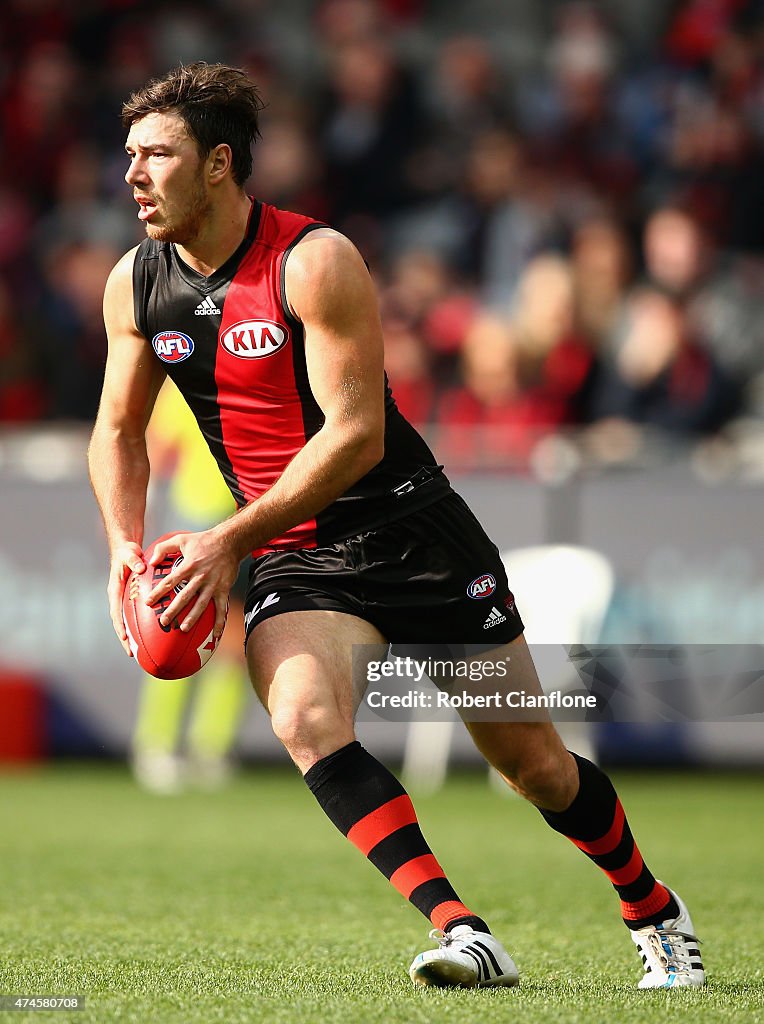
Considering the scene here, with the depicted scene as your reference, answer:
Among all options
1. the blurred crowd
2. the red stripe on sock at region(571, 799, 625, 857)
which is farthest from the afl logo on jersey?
the blurred crowd

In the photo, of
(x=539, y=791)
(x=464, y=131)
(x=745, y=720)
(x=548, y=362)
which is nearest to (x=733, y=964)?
(x=539, y=791)

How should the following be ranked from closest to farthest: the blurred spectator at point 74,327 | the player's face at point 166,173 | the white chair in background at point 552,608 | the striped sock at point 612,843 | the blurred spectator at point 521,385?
the player's face at point 166,173 → the striped sock at point 612,843 → the white chair in background at point 552,608 → the blurred spectator at point 521,385 → the blurred spectator at point 74,327

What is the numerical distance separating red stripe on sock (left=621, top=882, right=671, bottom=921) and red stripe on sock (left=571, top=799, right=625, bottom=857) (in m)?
0.18

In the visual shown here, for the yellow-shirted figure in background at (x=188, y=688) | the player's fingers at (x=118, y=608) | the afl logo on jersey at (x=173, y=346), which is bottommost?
the yellow-shirted figure in background at (x=188, y=688)

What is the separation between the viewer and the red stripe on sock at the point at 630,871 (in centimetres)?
455

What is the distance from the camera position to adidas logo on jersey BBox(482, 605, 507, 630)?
14.4 ft

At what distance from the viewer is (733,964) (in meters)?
4.63

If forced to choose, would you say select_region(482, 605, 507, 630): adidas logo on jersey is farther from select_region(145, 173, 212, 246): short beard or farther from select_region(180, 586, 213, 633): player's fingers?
select_region(145, 173, 212, 246): short beard

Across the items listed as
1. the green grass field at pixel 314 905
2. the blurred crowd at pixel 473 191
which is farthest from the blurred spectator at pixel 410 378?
the green grass field at pixel 314 905

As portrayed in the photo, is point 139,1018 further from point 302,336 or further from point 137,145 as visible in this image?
point 137,145

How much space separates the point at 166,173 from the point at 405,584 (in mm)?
1224

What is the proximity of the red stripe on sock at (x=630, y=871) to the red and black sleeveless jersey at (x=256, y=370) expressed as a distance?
1159 mm

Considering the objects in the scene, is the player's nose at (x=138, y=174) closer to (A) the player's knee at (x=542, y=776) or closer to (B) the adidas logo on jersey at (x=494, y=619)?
(B) the adidas logo on jersey at (x=494, y=619)

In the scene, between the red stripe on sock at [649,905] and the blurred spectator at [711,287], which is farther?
the blurred spectator at [711,287]
